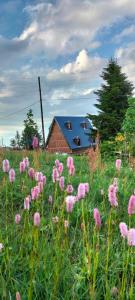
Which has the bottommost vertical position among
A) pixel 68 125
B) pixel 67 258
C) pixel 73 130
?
pixel 67 258

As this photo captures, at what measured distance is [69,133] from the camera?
4206 centimetres

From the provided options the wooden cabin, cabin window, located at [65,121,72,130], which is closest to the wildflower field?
the wooden cabin

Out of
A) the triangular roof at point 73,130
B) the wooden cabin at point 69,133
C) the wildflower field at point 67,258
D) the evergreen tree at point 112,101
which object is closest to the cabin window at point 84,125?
the wooden cabin at point 69,133

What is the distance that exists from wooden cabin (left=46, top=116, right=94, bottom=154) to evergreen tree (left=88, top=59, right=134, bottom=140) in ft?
35.3

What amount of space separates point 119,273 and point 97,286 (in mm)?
295

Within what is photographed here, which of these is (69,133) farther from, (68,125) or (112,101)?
(112,101)

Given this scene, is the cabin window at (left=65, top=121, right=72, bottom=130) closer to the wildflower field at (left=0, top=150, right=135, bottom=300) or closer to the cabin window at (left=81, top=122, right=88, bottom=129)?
the cabin window at (left=81, top=122, right=88, bottom=129)

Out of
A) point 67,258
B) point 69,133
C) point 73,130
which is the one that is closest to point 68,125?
point 73,130

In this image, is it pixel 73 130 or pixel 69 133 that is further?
pixel 73 130

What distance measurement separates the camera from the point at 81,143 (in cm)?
4144

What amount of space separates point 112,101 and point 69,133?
45.9ft

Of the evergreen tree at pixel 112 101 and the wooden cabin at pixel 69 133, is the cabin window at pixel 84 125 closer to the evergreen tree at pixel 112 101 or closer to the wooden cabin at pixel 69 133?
the wooden cabin at pixel 69 133

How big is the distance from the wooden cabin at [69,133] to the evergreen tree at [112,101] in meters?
10.8

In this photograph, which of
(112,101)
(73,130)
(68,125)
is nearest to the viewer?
(112,101)
